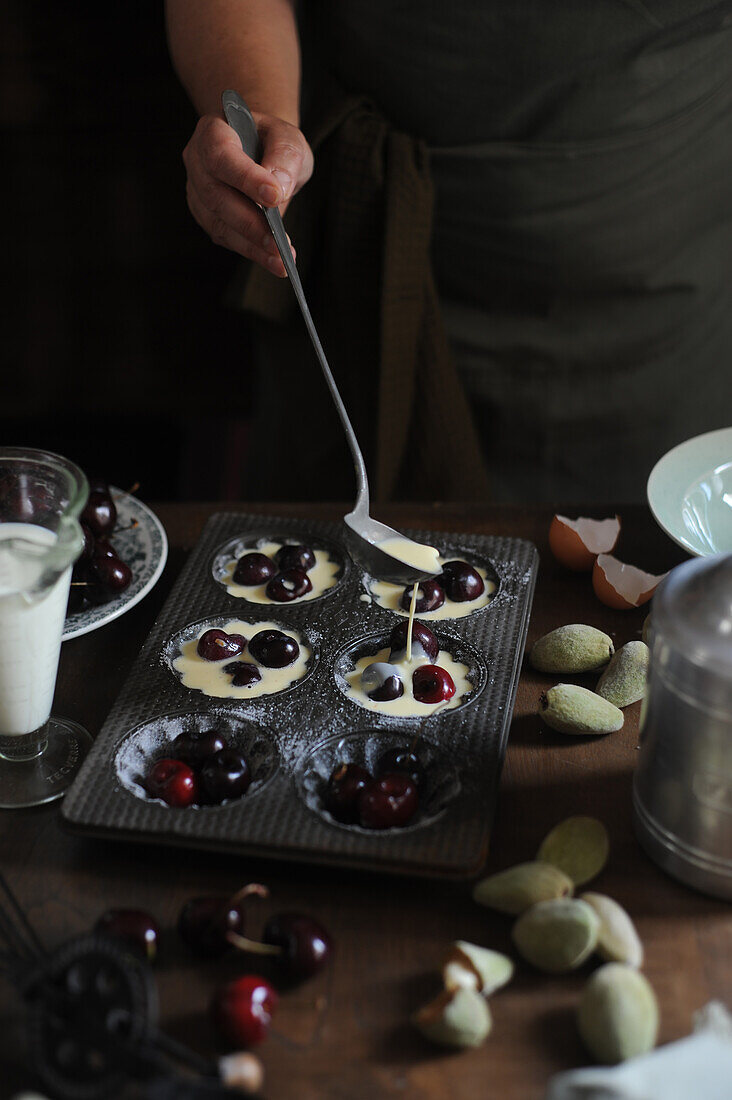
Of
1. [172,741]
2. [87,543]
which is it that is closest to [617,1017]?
[172,741]

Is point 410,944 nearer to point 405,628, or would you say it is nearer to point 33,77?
point 405,628

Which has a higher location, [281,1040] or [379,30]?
[379,30]

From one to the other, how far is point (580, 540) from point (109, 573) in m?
0.42

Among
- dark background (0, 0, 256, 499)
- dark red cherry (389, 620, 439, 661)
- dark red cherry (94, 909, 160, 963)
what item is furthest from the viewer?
dark background (0, 0, 256, 499)

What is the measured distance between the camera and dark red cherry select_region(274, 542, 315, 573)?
3.20 ft

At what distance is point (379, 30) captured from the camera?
122 cm

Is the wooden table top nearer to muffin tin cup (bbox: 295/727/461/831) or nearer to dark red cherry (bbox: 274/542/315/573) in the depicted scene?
muffin tin cup (bbox: 295/727/461/831)

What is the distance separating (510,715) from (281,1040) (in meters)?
0.29

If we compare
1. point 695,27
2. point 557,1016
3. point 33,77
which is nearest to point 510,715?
point 557,1016

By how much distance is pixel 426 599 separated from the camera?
3.02 feet

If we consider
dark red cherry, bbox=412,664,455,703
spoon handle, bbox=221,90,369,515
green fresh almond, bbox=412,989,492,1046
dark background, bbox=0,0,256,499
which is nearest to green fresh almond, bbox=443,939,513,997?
green fresh almond, bbox=412,989,492,1046

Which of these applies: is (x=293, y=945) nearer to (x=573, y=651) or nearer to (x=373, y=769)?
(x=373, y=769)

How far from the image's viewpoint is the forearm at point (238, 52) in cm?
118

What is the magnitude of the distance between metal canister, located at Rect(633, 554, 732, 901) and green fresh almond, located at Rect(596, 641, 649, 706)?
15 centimetres
